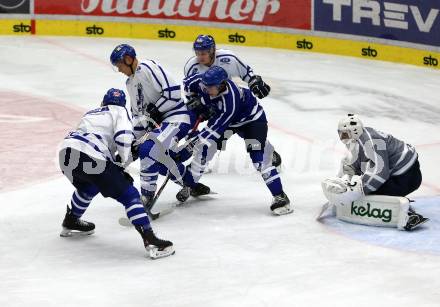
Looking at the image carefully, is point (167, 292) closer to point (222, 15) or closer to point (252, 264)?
point (252, 264)

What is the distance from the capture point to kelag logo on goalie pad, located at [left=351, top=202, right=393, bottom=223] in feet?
24.1

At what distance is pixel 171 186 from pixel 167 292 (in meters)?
2.72

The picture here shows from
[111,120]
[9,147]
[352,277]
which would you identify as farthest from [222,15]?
[352,277]

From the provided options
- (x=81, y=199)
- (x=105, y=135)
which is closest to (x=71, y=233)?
(x=81, y=199)

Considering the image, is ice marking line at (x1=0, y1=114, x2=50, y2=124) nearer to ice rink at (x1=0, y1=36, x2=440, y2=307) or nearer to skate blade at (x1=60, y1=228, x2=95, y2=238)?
ice rink at (x1=0, y1=36, x2=440, y2=307)

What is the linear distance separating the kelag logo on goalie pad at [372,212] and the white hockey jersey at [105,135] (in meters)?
1.80

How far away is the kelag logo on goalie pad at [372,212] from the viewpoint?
733 centimetres

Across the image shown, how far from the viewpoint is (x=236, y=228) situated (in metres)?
7.53

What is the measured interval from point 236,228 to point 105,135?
51.4 inches

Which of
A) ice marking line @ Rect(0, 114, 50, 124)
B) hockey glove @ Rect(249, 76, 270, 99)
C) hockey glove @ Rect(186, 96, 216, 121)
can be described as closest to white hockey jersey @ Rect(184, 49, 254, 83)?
hockey glove @ Rect(249, 76, 270, 99)

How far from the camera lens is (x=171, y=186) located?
8789 mm

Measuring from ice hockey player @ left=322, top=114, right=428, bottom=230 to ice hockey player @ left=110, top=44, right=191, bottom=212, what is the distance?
1.34m

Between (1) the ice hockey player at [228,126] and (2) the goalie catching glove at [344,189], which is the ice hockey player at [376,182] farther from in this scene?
(1) the ice hockey player at [228,126]

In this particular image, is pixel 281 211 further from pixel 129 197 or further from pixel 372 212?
pixel 129 197
